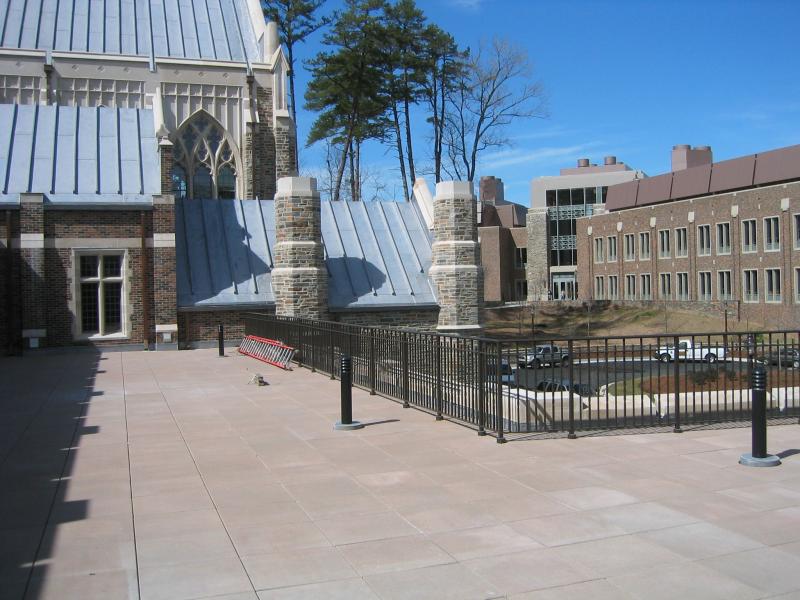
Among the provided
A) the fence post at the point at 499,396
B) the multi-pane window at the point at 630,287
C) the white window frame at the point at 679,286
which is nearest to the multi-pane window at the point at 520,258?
the multi-pane window at the point at 630,287

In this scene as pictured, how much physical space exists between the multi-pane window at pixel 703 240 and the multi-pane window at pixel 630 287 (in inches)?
306

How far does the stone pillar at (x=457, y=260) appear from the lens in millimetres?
24000

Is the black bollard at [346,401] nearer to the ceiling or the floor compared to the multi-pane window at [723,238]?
nearer to the floor

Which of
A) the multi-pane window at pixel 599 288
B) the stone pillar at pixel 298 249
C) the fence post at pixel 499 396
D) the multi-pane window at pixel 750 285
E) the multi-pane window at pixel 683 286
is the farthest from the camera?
the multi-pane window at pixel 599 288

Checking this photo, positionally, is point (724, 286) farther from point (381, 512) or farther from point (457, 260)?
point (381, 512)

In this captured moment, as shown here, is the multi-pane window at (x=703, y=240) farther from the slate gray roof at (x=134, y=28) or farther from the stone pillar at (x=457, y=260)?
the slate gray roof at (x=134, y=28)

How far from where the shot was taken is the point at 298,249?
22844mm

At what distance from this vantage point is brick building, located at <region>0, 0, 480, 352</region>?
2233cm

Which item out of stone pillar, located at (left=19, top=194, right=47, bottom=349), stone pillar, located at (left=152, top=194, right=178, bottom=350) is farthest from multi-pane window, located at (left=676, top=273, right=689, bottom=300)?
stone pillar, located at (left=19, top=194, right=47, bottom=349)

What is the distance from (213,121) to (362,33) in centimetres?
1640

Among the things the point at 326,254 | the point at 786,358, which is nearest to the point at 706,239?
the point at 326,254

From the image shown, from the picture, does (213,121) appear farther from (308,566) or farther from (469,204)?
(308,566)

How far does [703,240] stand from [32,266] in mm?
43748

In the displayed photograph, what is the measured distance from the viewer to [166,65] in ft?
97.6
